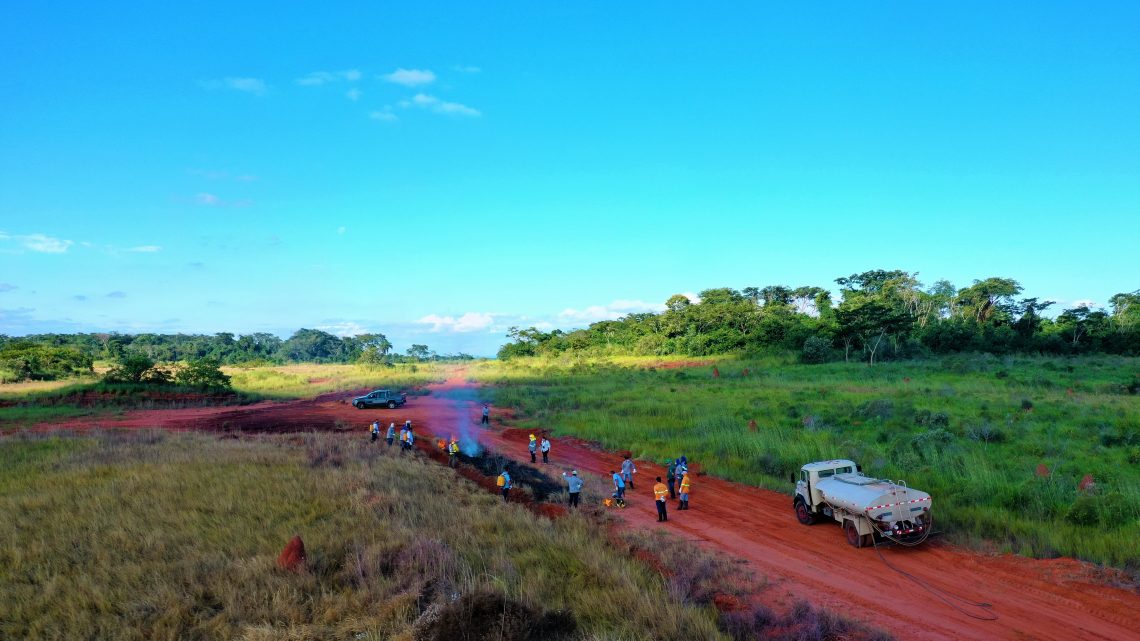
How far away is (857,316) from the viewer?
2389 inches

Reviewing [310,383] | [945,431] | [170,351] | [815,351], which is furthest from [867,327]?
[170,351]

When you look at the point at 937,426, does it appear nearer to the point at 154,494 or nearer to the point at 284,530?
the point at 284,530

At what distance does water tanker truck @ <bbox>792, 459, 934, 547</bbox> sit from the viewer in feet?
43.8

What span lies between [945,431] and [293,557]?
2193 centimetres

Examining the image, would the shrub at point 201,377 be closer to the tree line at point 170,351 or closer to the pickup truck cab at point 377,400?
the tree line at point 170,351

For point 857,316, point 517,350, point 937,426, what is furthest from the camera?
point 517,350

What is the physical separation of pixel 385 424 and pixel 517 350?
64918mm

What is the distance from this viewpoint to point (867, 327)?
201 feet

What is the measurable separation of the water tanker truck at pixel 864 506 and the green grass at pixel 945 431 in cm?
160

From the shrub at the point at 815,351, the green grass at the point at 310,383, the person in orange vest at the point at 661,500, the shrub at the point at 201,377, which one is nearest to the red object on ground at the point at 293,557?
the person in orange vest at the point at 661,500

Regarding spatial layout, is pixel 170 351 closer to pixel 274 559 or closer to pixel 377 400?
pixel 377 400

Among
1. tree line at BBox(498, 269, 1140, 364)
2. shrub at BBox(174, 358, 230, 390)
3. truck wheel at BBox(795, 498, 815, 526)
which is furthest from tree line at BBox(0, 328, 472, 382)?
truck wheel at BBox(795, 498, 815, 526)

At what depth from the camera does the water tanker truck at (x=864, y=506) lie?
13352mm

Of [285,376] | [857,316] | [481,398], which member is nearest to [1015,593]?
[481,398]
